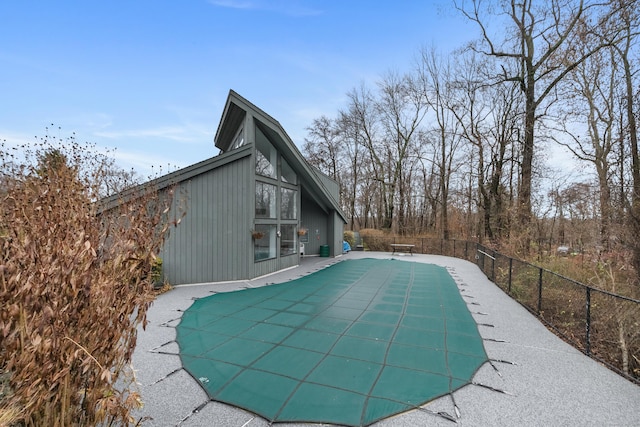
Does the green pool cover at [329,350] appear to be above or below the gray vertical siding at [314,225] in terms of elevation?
below

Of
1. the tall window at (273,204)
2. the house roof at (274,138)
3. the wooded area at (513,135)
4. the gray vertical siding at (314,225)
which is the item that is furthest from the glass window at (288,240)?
the wooded area at (513,135)

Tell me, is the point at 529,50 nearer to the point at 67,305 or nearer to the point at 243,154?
the point at 243,154

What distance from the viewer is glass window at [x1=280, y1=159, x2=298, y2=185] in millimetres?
10109

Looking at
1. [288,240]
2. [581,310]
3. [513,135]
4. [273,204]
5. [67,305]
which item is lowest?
[581,310]

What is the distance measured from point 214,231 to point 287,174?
3.53 m

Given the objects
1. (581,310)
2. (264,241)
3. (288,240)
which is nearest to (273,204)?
(264,241)

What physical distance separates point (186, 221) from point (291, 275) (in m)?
3.43

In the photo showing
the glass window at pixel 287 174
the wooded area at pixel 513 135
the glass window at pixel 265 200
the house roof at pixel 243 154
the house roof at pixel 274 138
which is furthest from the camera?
the glass window at pixel 287 174

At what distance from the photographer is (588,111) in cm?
973

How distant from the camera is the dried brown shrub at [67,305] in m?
1.35

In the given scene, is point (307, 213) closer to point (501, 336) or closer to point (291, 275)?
point (291, 275)

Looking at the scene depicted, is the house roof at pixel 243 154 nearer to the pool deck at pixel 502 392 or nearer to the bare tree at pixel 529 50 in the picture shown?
the pool deck at pixel 502 392

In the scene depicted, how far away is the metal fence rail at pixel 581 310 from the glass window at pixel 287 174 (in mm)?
6888

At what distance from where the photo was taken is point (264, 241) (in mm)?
8984
